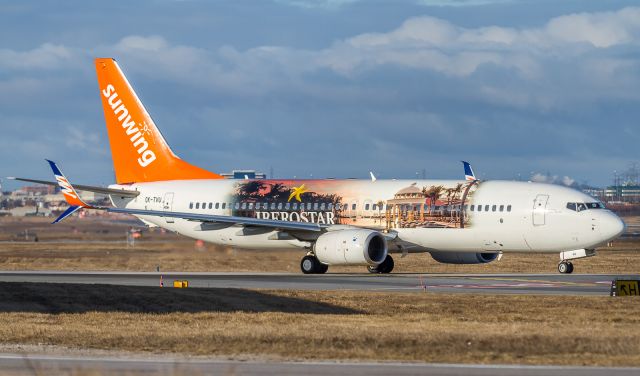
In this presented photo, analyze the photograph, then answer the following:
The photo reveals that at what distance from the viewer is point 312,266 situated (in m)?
51.8

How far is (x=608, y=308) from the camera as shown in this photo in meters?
31.4

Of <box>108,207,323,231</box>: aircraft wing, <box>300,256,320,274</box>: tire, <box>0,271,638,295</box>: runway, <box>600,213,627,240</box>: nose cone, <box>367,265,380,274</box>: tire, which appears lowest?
<box>0,271,638,295</box>: runway

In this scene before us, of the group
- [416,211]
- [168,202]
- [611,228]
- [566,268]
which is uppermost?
[168,202]

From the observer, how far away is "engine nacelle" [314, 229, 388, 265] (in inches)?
1929

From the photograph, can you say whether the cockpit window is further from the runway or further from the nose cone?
the runway

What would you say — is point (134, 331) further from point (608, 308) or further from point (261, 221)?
point (261, 221)

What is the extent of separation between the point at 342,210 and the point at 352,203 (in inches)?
Answer: 21.1

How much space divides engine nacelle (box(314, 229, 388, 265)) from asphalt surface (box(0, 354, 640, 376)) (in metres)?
28.5

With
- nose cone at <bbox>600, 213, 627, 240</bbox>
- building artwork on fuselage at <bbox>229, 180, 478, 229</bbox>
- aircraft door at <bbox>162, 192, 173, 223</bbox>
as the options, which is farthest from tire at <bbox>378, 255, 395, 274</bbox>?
aircraft door at <bbox>162, 192, 173, 223</bbox>

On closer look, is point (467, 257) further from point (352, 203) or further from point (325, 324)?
point (325, 324)

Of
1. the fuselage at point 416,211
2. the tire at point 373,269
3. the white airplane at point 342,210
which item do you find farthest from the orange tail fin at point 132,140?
the tire at point 373,269

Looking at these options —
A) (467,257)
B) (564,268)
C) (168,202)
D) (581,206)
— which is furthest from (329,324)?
(168,202)

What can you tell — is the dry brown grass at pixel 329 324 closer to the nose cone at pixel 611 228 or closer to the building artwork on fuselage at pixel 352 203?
the nose cone at pixel 611 228

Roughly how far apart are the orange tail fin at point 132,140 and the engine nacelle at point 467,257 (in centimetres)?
1371
